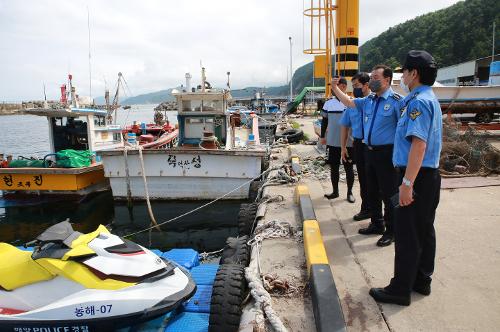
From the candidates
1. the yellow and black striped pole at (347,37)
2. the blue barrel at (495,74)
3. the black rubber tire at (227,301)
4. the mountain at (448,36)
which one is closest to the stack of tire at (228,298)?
the black rubber tire at (227,301)

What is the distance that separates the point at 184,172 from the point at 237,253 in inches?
200

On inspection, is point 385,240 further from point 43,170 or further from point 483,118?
point 483,118

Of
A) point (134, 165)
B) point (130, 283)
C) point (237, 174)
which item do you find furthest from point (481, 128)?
point (130, 283)

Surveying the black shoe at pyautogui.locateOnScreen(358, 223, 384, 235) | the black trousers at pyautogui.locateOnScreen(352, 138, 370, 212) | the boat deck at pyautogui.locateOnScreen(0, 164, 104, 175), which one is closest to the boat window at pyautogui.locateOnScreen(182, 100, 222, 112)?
the boat deck at pyautogui.locateOnScreen(0, 164, 104, 175)

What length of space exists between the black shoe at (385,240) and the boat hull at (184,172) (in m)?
4.86

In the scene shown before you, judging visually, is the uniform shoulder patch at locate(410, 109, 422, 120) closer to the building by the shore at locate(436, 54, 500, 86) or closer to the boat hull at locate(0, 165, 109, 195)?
the boat hull at locate(0, 165, 109, 195)

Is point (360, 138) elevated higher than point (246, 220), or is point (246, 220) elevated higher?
point (360, 138)

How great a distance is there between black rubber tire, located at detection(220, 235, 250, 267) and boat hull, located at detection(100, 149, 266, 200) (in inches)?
162

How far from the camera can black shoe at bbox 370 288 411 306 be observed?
101 inches

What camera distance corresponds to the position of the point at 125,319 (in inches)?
102

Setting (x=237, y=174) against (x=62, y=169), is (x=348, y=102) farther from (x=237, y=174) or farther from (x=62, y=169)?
(x=62, y=169)

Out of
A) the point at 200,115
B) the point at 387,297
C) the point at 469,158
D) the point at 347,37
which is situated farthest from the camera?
the point at 200,115

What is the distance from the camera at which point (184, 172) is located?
8.72 meters

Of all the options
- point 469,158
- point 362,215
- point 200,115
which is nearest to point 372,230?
point 362,215
